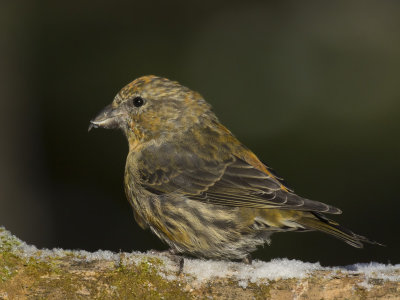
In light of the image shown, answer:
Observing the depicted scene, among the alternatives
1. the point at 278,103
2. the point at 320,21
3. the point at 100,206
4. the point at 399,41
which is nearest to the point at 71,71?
the point at 100,206

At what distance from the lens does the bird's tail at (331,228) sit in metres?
4.08

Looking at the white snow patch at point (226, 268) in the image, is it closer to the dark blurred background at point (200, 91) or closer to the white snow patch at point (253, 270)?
the white snow patch at point (253, 270)

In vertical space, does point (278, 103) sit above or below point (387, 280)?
above

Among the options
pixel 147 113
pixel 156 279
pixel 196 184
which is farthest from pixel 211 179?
pixel 156 279

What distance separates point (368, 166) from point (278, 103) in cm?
144

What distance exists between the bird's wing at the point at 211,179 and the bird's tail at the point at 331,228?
0.22m

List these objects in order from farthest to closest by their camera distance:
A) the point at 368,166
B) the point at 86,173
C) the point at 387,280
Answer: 1. the point at 86,173
2. the point at 368,166
3. the point at 387,280

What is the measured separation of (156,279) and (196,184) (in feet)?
3.82

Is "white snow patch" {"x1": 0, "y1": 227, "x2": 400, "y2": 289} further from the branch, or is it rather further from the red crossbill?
the red crossbill

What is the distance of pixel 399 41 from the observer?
327 inches

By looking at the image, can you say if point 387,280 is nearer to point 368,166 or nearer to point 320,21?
point 368,166

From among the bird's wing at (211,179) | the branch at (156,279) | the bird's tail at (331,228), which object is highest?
the bird's wing at (211,179)

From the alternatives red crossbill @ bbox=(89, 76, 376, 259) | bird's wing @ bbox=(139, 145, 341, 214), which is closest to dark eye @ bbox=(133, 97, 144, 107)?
red crossbill @ bbox=(89, 76, 376, 259)

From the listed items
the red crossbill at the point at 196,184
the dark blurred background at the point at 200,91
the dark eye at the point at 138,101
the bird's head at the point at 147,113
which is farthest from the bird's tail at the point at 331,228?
the dark blurred background at the point at 200,91
